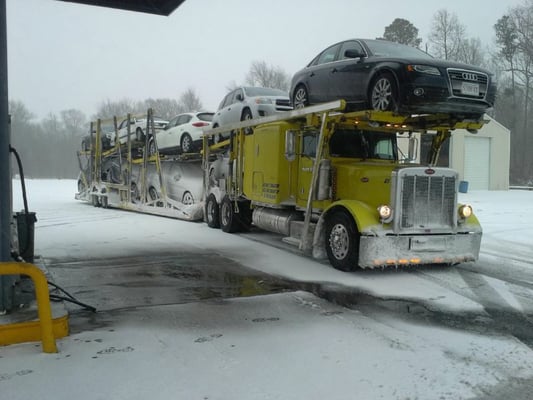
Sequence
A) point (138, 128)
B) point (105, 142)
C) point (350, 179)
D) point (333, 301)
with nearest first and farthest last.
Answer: point (333, 301) < point (350, 179) < point (138, 128) < point (105, 142)

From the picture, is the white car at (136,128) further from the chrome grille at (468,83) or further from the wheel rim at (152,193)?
the chrome grille at (468,83)

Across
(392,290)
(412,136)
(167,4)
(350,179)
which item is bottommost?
(392,290)

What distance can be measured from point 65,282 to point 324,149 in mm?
4620

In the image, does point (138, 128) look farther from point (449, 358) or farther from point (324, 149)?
point (449, 358)

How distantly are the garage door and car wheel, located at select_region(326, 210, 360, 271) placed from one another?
23274 millimetres

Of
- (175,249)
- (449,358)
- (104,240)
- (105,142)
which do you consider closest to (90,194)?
(105,142)

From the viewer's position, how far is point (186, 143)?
635 inches

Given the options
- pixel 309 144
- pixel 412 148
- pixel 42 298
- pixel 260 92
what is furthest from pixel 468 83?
pixel 42 298

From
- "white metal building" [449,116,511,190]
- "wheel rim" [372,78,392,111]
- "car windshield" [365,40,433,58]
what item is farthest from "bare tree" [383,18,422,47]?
"wheel rim" [372,78,392,111]

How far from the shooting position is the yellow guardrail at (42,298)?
438cm

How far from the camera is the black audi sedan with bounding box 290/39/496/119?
783cm

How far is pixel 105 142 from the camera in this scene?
826 inches

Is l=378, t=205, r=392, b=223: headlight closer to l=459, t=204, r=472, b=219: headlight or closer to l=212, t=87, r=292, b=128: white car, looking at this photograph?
l=459, t=204, r=472, b=219: headlight

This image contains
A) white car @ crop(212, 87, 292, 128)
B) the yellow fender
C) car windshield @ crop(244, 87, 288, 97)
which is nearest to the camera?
the yellow fender
